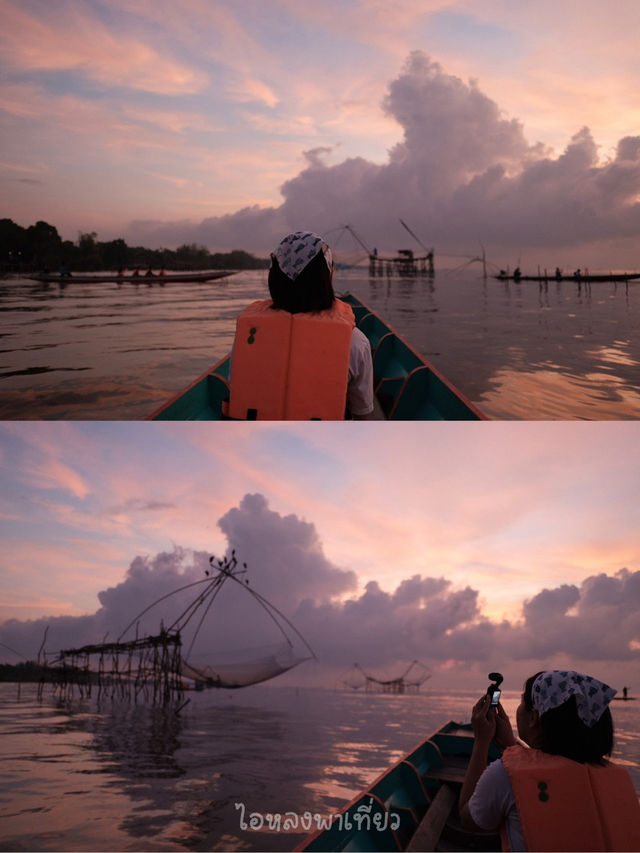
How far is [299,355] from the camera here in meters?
3.05

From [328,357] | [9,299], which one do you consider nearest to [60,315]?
[9,299]

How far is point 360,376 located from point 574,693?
5.80 feet

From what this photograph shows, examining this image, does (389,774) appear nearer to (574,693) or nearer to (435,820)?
(435,820)

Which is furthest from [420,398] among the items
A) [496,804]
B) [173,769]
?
[173,769]

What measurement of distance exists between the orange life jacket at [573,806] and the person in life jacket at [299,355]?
1.77m

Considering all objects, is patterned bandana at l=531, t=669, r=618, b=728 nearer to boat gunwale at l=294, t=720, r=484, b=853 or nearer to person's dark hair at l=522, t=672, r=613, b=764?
person's dark hair at l=522, t=672, r=613, b=764

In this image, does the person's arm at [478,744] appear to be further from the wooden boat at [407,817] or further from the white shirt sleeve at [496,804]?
the wooden boat at [407,817]

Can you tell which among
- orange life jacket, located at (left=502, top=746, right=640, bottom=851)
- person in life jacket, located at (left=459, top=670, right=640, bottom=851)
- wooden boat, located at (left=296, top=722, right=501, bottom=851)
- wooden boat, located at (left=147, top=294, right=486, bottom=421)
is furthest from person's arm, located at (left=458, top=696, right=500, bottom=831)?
wooden boat, located at (left=147, top=294, right=486, bottom=421)

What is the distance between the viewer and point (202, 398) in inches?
188

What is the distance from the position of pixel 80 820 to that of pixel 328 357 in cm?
962

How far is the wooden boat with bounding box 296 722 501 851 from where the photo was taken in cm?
296

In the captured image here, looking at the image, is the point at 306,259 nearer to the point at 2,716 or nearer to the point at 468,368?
the point at 468,368

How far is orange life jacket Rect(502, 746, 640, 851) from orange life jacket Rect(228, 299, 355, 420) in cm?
177

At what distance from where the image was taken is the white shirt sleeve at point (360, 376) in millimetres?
Answer: 3020
